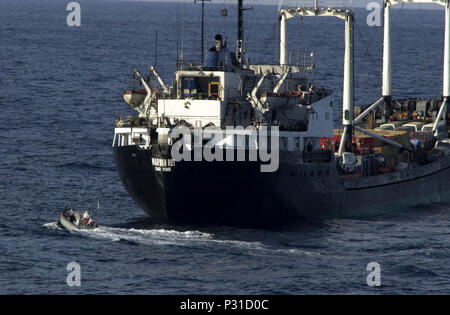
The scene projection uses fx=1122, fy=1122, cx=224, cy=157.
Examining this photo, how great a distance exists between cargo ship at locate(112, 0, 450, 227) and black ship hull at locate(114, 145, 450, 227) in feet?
0.22

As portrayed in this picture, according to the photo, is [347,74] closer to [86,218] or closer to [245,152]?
[245,152]

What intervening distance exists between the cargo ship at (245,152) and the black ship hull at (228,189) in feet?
0.22

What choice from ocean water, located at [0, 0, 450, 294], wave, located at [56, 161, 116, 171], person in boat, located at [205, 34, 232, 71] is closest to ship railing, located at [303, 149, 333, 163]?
ocean water, located at [0, 0, 450, 294]

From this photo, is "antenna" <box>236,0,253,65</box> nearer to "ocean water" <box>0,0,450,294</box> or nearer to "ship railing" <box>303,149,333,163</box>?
"ship railing" <box>303,149,333,163</box>

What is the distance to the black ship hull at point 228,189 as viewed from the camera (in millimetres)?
74500

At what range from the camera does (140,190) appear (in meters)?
77.4

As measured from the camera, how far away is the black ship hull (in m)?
74.5

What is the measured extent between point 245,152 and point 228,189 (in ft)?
8.93

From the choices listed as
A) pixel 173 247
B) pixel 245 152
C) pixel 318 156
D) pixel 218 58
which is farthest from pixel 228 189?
pixel 218 58

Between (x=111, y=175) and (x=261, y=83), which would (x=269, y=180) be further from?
(x=111, y=175)

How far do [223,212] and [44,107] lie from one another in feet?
226

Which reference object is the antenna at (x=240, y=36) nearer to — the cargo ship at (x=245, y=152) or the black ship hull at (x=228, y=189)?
the cargo ship at (x=245, y=152)

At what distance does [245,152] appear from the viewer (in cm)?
7506
